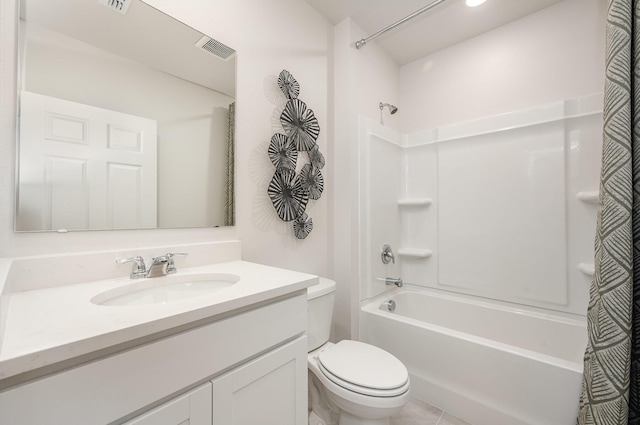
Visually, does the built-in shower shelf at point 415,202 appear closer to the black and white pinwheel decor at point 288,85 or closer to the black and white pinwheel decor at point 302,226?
the black and white pinwheel decor at point 302,226

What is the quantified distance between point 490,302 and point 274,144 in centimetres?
188

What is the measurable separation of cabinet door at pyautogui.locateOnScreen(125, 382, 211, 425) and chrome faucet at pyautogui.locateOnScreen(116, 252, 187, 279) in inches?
19.8

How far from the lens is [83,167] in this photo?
941 mm

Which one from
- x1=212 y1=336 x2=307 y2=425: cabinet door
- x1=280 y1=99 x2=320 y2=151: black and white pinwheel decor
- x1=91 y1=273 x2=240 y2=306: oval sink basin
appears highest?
x1=280 y1=99 x2=320 y2=151: black and white pinwheel decor

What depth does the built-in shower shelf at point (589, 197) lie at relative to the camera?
1557mm

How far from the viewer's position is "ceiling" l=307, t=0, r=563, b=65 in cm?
177

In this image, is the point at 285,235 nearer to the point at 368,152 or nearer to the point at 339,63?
the point at 368,152

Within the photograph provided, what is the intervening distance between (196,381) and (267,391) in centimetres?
27

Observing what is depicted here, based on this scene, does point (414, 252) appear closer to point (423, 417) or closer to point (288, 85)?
point (423, 417)

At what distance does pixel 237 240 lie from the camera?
53.2 inches

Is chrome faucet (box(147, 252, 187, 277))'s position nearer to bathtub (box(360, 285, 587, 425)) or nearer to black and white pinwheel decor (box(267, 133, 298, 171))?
black and white pinwheel decor (box(267, 133, 298, 171))

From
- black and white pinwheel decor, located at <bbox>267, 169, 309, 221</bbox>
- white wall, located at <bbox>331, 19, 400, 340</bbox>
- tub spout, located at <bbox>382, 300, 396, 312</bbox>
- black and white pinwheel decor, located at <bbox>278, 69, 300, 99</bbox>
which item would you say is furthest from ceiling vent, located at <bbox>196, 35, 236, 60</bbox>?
tub spout, located at <bbox>382, 300, 396, 312</bbox>

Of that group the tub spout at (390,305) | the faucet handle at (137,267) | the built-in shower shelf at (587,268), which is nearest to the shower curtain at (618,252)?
the built-in shower shelf at (587,268)

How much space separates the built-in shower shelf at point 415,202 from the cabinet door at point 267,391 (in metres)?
1.63
